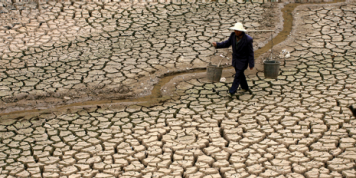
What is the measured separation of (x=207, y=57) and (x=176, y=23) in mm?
1848

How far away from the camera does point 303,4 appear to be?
35.9 feet

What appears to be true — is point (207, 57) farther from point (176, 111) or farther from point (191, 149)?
point (191, 149)

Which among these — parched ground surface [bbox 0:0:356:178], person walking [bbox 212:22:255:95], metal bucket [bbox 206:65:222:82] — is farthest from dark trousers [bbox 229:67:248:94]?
metal bucket [bbox 206:65:222:82]

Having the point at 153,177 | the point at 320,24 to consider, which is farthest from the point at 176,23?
the point at 153,177

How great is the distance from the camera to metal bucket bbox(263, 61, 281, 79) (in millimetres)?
6969

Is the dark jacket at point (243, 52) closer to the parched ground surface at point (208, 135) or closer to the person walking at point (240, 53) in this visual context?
the person walking at point (240, 53)

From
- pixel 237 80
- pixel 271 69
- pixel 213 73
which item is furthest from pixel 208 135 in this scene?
pixel 271 69

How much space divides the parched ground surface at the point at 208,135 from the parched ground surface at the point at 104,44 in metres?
0.75

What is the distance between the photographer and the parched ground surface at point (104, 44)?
716cm

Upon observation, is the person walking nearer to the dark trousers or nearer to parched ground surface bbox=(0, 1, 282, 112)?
the dark trousers

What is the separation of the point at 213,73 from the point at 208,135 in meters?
1.56

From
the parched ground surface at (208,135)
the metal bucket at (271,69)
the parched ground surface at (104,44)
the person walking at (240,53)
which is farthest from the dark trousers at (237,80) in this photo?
the parched ground surface at (104,44)

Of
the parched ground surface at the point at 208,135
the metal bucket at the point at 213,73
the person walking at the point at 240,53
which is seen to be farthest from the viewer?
the metal bucket at the point at 213,73

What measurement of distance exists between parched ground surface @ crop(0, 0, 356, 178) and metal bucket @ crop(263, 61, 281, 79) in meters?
0.17
